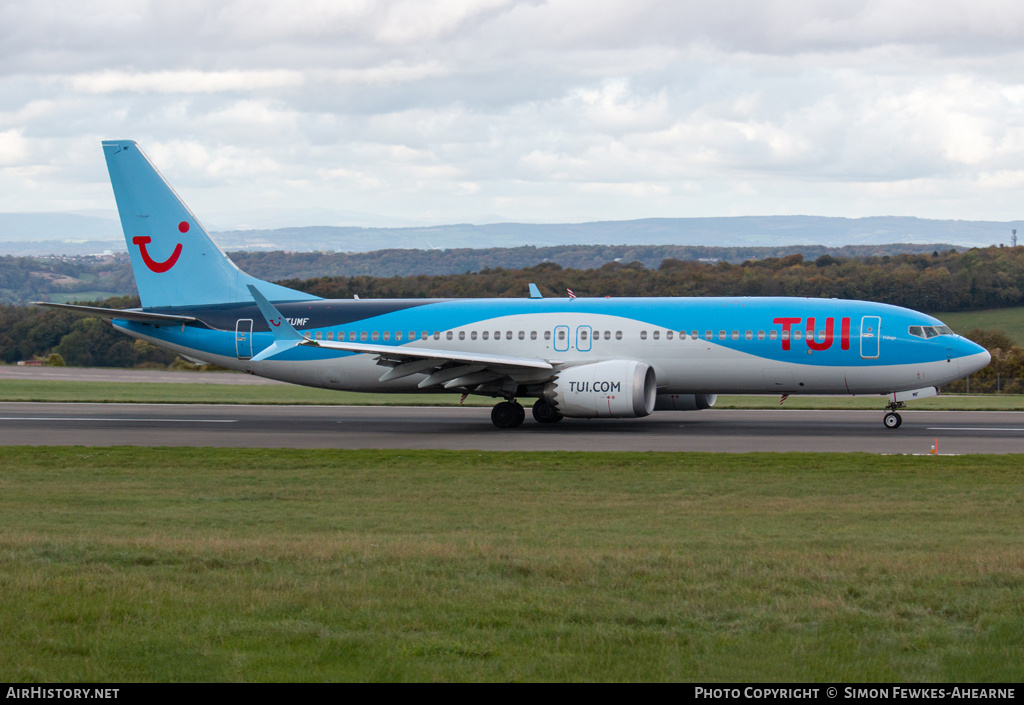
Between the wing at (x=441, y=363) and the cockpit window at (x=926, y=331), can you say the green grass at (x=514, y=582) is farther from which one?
the cockpit window at (x=926, y=331)

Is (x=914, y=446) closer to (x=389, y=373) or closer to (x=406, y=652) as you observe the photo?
(x=389, y=373)

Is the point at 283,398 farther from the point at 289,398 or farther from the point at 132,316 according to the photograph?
the point at 132,316

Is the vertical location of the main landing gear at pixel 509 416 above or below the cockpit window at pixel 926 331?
below

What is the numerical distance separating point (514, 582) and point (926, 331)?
73.7 ft

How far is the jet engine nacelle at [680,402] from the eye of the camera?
31891 millimetres

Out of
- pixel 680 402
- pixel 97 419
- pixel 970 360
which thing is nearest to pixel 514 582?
pixel 970 360

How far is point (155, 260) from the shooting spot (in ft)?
113

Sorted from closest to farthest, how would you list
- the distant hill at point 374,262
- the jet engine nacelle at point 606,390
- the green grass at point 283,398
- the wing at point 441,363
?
the jet engine nacelle at point 606,390
the wing at point 441,363
the green grass at point 283,398
the distant hill at point 374,262

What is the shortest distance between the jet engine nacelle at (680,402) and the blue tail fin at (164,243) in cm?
1222

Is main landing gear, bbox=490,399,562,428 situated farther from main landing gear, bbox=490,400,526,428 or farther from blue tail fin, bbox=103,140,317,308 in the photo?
blue tail fin, bbox=103,140,317,308

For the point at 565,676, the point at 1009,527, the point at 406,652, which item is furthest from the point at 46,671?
the point at 1009,527

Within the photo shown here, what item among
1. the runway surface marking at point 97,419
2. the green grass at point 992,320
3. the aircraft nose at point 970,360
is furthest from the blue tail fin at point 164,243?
the green grass at point 992,320

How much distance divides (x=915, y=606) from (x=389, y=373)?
22.7 metres

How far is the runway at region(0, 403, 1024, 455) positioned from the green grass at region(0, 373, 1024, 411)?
3.69m
